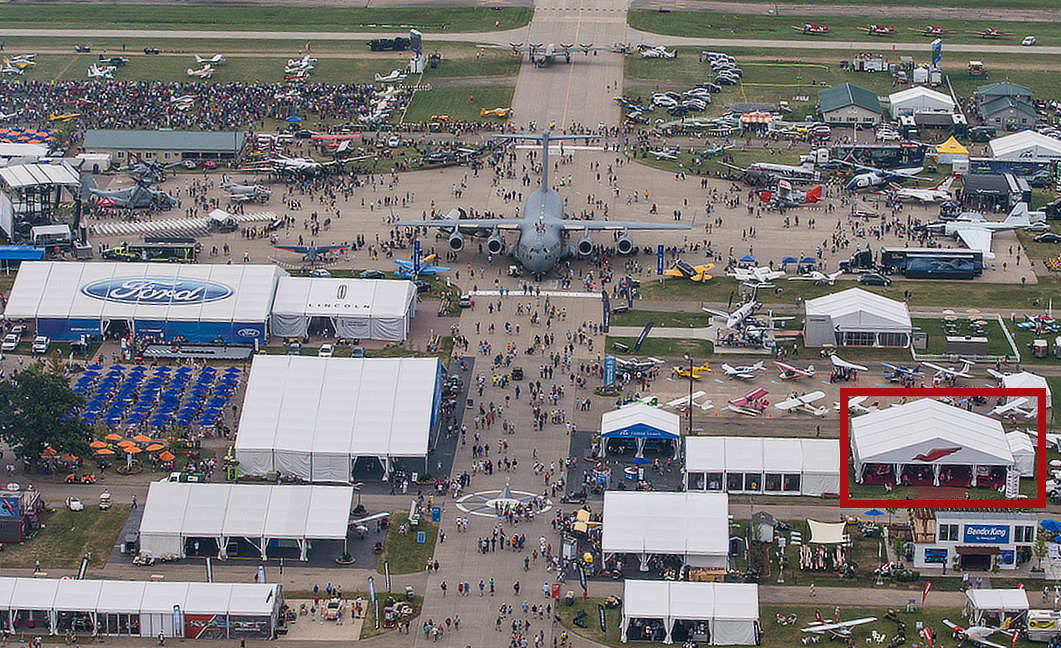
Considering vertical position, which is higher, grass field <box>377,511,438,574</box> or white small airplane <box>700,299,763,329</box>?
white small airplane <box>700,299,763,329</box>

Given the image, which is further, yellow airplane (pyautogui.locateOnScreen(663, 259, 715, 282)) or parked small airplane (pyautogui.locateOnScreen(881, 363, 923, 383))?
yellow airplane (pyautogui.locateOnScreen(663, 259, 715, 282))

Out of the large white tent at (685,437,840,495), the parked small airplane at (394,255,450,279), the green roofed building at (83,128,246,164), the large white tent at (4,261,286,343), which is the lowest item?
the large white tent at (685,437,840,495)

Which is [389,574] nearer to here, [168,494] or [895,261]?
[168,494]

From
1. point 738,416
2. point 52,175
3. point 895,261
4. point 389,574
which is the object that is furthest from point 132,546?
point 895,261

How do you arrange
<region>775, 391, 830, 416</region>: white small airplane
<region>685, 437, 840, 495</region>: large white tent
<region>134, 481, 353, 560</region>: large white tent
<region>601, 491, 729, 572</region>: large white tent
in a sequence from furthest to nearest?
<region>775, 391, 830, 416</region>: white small airplane, <region>685, 437, 840, 495</region>: large white tent, <region>134, 481, 353, 560</region>: large white tent, <region>601, 491, 729, 572</region>: large white tent

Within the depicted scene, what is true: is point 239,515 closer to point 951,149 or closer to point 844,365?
point 844,365

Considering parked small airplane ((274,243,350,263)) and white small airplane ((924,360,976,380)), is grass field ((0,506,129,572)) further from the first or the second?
A: white small airplane ((924,360,976,380))

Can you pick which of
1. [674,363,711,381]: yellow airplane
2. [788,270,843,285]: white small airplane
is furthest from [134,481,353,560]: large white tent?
[788,270,843,285]: white small airplane
